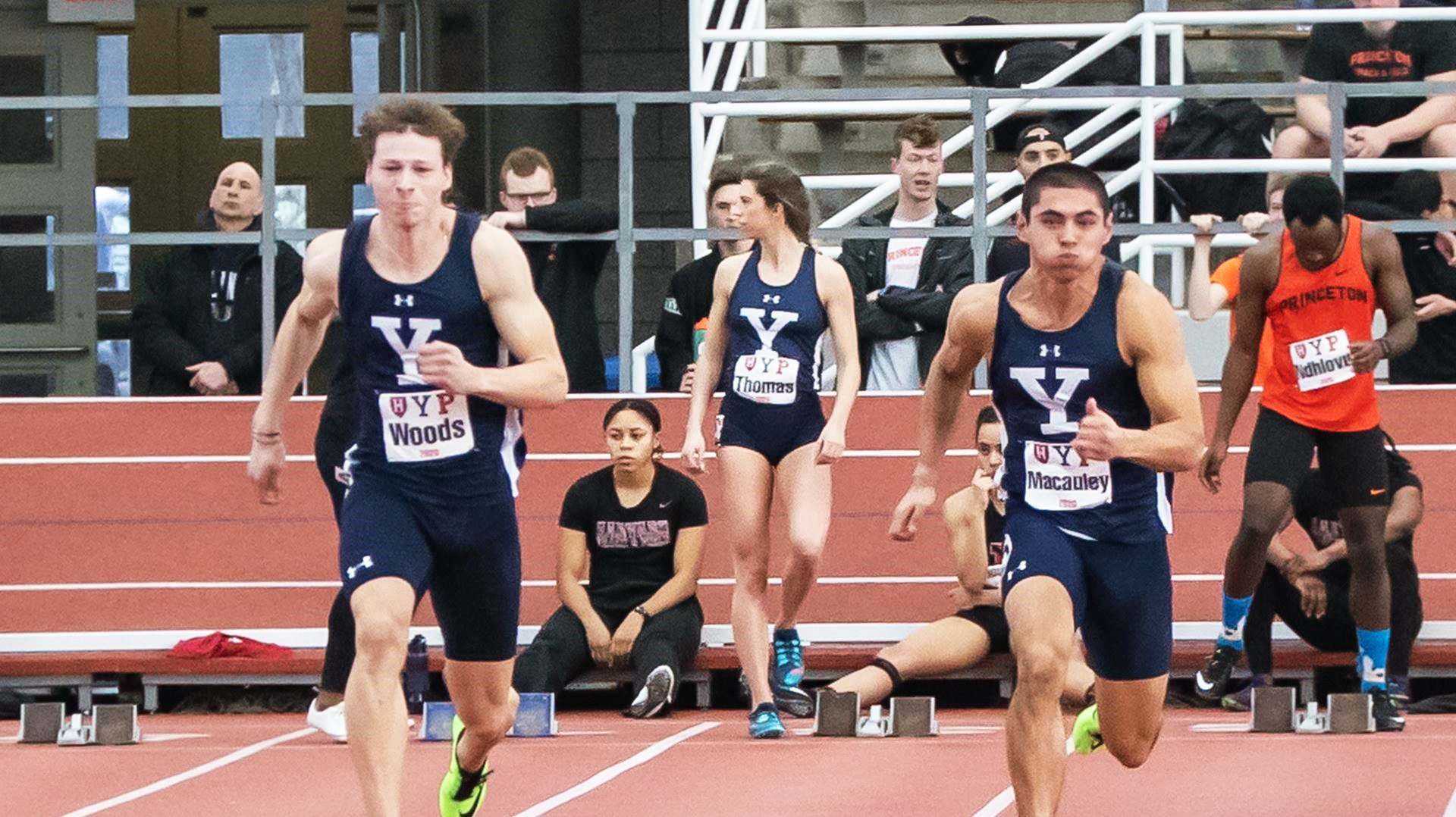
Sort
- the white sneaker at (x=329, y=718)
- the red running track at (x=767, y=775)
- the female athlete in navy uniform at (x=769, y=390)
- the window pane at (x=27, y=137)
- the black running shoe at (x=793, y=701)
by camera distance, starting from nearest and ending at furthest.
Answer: the red running track at (x=767, y=775) < the white sneaker at (x=329, y=718) < the female athlete in navy uniform at (x=769, y=390) < the black running shoe at (x=793, y=701) < the window pane at (x=27, y=137)

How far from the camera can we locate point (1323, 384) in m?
9.75

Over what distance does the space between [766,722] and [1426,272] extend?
4.02 m

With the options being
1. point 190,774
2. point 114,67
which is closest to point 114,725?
point 190,774

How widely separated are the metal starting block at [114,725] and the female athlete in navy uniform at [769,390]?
92.6 inches

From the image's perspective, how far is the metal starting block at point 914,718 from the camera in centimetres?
959

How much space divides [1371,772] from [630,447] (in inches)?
143

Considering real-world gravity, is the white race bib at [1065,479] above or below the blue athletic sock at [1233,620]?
above

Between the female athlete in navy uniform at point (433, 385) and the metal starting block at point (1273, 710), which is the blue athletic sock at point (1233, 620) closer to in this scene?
the metal starting block at point (1273, 710)

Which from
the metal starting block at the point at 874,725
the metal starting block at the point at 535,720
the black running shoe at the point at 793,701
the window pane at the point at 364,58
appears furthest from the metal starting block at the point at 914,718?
the window pane at the point at 364,58

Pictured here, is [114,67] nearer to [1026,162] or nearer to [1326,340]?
[1026,162]

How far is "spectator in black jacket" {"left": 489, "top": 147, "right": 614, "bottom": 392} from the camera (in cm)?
1130

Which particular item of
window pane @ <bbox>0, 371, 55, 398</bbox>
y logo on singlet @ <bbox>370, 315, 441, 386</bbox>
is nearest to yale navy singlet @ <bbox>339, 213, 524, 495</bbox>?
y logo on singlet @ <bbox>370, 315, 441, 386</bbox>

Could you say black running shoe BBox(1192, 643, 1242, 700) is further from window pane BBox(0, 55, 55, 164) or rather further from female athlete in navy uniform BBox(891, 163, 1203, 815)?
window pane BBox(0, 55, 55, 164)

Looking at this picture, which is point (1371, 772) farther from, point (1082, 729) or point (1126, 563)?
point (1126, 563)
